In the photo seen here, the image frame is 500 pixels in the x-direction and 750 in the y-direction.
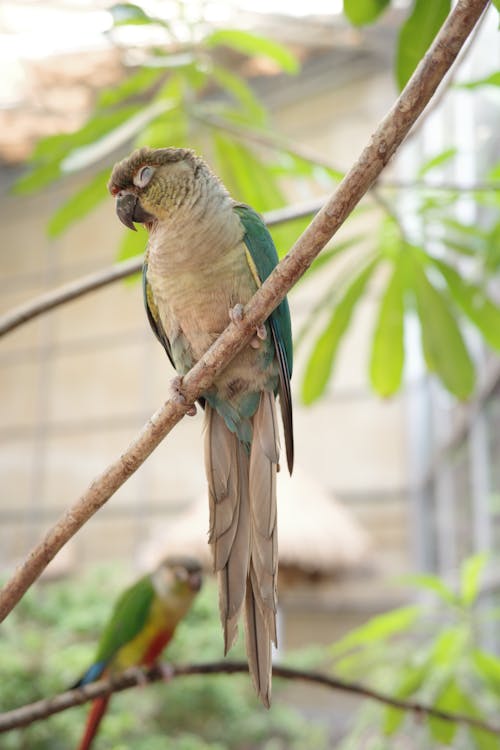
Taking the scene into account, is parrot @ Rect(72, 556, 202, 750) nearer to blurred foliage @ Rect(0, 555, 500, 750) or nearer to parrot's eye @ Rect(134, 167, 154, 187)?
blurred foliage @ Rect(0, 555, 500, 750)

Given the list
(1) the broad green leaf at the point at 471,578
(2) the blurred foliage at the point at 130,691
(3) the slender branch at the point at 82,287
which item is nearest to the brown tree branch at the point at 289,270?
(3) the slender branch at the point at 82,287

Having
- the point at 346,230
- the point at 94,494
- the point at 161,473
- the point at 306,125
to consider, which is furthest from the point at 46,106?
the point at 94,494

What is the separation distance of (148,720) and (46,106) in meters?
6.67

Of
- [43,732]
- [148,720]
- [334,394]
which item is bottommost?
[148,720]

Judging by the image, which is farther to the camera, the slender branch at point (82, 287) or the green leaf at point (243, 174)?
the green leaf at point (243, 174)

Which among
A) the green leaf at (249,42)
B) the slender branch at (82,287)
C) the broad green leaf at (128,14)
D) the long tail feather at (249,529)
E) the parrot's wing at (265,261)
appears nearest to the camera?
the long tail feather at (249,529)

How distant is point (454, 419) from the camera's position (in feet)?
16.8

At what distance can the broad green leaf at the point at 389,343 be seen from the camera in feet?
6.04

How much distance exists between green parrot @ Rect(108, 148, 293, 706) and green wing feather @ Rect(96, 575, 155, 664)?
1126mm

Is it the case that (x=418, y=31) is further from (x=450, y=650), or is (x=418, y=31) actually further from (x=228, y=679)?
(x=228, y=679)

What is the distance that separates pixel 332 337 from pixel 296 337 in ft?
4.83

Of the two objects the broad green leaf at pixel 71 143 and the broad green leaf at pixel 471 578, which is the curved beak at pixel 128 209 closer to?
the broad green leaf at pixel 71 143

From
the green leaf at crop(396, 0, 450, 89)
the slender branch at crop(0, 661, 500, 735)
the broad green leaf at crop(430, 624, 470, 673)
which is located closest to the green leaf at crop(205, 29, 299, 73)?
the green leaf at crop(396, 0, 450, 89)

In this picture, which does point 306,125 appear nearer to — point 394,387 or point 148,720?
point 148,720
